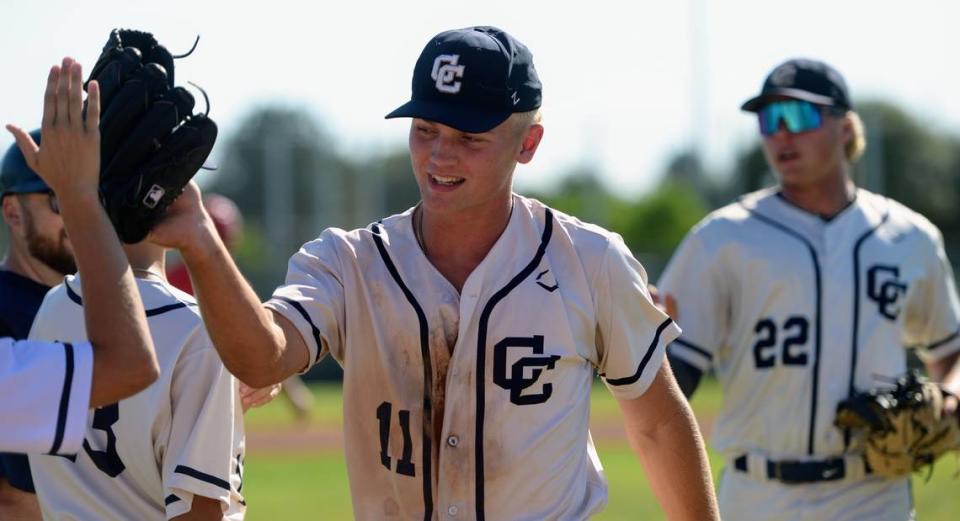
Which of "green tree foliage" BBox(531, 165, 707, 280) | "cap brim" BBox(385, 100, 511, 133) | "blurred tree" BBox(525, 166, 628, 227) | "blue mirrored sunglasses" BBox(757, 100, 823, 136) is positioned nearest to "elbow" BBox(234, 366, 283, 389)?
"cap brim" BBox(385, 100, 511, 133)

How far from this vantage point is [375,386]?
12.1 ft

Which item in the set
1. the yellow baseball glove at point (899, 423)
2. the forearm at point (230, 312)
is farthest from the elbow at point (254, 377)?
the yellow baseball glove at point (899, 423)

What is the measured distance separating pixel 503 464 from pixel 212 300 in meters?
0.94

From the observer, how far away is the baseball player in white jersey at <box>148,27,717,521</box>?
362cm

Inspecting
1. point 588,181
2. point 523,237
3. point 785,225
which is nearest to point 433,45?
point 523,237

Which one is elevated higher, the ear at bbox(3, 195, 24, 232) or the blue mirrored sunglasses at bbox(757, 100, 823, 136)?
the ear at bbox(3, 195, 24, 232)

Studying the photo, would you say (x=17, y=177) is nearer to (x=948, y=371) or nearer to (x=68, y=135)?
(x=68, y=135)

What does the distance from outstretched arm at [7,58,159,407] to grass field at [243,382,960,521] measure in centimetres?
829

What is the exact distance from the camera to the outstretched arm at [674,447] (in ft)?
12.9

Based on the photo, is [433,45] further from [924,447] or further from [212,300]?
[924,447]

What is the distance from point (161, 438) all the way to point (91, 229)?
39.3 inches

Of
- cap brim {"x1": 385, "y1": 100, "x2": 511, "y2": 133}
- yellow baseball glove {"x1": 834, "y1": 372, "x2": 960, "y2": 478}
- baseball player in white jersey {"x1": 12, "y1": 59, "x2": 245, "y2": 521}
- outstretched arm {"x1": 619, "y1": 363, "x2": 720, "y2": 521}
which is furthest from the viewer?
yellow baseball glove {"x1": 834, "y1": 372, "x2": 960, "y2": 478}

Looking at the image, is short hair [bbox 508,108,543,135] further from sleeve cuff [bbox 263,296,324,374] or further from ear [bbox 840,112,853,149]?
ear [bbox 840,112,853,149]

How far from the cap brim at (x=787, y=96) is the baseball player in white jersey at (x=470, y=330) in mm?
2496
